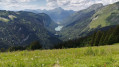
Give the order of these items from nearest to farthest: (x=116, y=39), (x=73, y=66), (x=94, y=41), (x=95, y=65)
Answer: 1. (x=73, y=66)
2. (x=95, y=65)
3. (x=116, y=39)
4. (x=94, y=41)

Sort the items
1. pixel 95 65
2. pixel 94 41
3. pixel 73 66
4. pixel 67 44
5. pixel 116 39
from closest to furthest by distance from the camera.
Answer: pixel 73 66 < pixel 95 65 < pixel 116 39 < pixel 94 41 < pixel 67 44

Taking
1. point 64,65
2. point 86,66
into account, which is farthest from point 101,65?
point 64,65

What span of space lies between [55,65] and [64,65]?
2.19 ft

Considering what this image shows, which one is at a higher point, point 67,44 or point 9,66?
point 9,66

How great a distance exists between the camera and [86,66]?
711cm

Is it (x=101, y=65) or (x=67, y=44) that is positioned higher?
(x=101, y=65)

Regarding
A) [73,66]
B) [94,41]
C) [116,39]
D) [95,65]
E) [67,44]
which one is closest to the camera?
[73,66]

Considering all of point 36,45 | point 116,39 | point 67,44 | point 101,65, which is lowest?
point 67,44

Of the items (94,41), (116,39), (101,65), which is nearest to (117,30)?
(116,39)

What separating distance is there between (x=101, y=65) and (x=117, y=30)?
77.5m

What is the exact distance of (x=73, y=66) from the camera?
704 cm

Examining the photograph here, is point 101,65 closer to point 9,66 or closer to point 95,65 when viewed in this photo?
point 95,65

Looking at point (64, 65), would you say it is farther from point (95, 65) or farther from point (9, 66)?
point (9, 66)

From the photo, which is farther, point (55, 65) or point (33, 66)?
point (55, 65)
